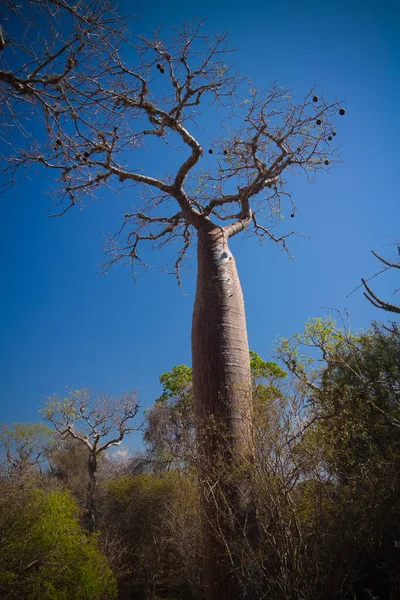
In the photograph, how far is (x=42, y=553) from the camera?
3.59 meters

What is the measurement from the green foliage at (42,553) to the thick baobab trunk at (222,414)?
5.09ft

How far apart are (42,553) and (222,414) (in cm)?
218

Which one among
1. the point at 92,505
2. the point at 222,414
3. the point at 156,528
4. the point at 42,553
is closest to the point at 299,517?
the point at 222,414

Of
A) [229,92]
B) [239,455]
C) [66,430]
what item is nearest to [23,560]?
[239,455]

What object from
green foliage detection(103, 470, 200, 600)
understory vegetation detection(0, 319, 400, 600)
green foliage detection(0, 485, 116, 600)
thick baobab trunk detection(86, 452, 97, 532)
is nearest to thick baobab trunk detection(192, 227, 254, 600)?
understory vegetation detection(0, 319, 400, 600)

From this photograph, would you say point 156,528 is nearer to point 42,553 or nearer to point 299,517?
point 42,553

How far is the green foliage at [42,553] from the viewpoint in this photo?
3375 millimetres

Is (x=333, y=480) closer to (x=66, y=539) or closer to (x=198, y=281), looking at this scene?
(x=198, y=281)

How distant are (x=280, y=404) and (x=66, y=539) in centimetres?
267

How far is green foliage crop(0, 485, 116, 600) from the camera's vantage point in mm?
3375

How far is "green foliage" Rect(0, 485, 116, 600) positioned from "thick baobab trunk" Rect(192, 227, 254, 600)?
1.55 meters

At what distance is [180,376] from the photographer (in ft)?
47.6

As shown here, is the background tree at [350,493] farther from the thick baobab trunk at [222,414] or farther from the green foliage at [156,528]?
the green foliage at [156,528]

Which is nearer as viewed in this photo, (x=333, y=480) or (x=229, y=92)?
(x=333, y=480)
